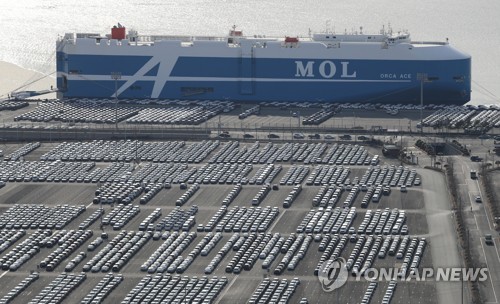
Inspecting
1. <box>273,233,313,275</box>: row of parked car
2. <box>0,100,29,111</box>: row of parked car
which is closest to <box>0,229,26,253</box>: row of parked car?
<box>273,233,313,275</box>: row of parked car

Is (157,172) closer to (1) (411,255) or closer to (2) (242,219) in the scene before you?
(2) (242,219)

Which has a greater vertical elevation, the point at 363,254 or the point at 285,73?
the point at 285,73

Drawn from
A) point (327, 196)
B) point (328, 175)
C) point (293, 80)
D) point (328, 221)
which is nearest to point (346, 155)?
point (328, 175)

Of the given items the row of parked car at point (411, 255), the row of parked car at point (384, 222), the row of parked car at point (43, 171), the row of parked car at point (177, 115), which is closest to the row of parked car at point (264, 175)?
the row of parked car at point (384, 222)

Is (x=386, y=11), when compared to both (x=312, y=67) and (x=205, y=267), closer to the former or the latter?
(x=312, y=67)

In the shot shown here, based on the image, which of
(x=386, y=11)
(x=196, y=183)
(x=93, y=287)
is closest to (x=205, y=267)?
(x=93, y=287)

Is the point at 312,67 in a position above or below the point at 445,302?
above
